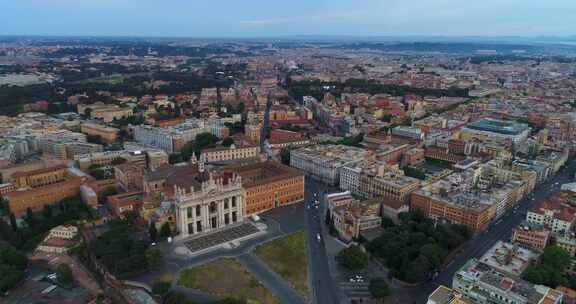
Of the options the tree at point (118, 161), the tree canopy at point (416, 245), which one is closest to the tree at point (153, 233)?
the tree canopy at point (416, 245)

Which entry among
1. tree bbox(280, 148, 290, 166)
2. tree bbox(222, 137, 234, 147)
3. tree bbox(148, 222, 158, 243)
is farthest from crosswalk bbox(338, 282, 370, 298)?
tree bbox(222, 137, 234, 147)

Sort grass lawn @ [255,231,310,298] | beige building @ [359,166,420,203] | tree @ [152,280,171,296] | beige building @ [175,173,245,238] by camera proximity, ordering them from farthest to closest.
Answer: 1. beige building @ [359,166,420,203]
2. beige building @ [175,173,245,238]
3. grass lawn @ [255,231,310,298]
4. tree @ [152,280,171,296]

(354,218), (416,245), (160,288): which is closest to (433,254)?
(416,245)

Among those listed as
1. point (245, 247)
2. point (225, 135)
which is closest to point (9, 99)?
point (225, 135)

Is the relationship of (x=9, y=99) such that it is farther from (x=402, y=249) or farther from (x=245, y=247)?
(x=402, y=249)

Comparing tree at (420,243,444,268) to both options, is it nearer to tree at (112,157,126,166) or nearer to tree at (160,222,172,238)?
tree at (160,222,172,238)
